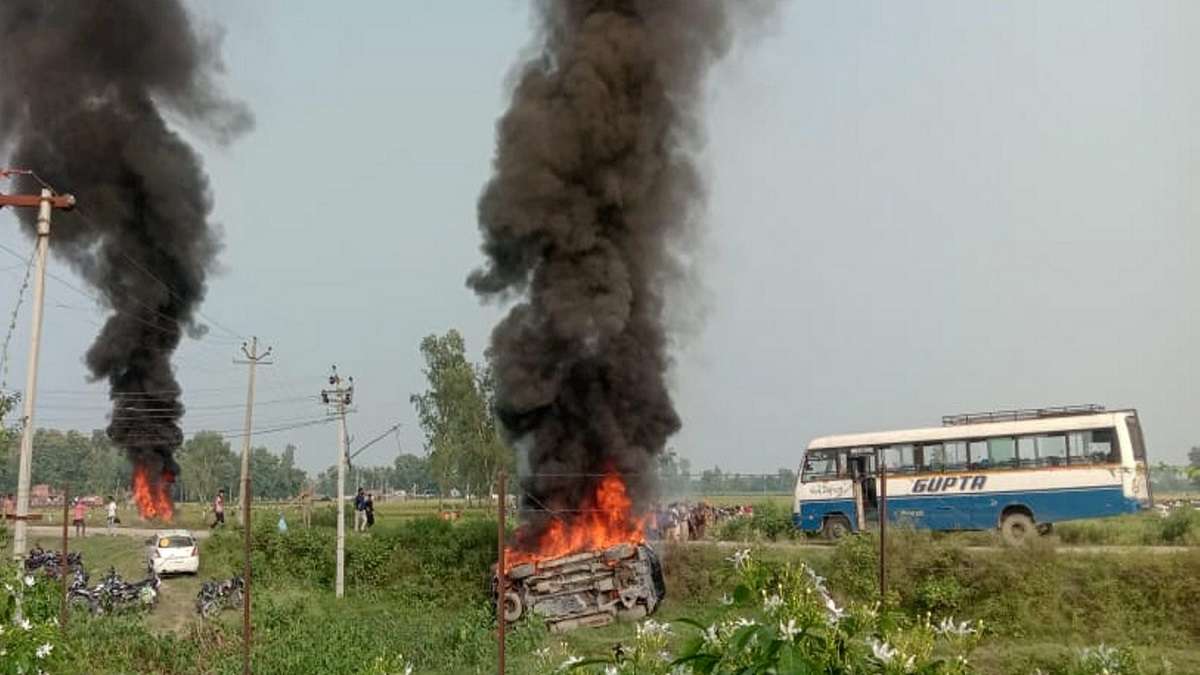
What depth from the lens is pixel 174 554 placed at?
26.7m

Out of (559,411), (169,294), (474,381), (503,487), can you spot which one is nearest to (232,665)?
(503,487)

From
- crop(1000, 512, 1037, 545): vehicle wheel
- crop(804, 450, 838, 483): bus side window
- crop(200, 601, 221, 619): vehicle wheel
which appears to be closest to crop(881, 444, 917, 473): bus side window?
crop(804, 450, 838, 483): bus side window

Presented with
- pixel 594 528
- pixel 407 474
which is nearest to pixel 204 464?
pixel 407 474

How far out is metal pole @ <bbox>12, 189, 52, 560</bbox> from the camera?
1652 centimetres

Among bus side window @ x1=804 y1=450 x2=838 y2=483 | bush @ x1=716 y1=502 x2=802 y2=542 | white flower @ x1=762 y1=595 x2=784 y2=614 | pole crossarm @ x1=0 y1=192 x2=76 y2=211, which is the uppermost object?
pole crossarm @ x1=0 y1=192 x2=76 y2=211

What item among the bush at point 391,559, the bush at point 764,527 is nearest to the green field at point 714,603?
the bush at point 391,559

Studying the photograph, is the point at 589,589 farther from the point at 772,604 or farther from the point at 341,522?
the point at 772,604

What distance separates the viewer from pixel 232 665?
56.4ft

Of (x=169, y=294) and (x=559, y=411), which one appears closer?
(x=559, y=411)

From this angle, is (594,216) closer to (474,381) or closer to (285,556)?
(285,556)

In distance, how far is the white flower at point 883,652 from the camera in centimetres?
222

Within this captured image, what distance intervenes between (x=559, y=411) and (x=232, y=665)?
1127cm

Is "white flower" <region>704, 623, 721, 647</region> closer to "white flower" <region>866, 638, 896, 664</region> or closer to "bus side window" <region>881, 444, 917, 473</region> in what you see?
"white flower" <region>866, 638, 896, 664</region>

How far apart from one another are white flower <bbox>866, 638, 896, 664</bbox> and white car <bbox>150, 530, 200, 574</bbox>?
Result: 27710 millimetres
